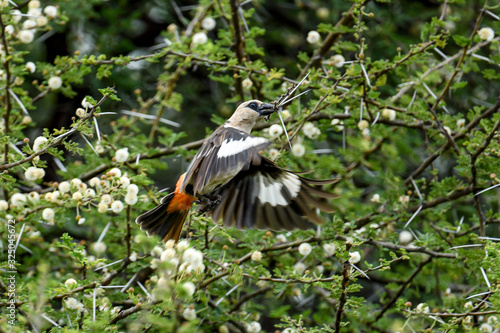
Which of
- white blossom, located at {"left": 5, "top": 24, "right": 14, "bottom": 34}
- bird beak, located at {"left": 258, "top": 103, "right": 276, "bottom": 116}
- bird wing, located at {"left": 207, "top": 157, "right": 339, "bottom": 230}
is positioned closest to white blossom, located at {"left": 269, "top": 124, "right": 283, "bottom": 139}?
bird beak, located at {"left": 258, "top": 103, "right": 276, "bottom": 116}

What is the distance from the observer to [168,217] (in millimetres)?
3326

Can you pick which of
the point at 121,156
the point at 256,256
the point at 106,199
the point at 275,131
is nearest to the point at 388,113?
the point at 275,131

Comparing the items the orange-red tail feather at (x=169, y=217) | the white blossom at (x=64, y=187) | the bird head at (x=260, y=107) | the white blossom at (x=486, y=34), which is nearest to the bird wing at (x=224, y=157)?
the orange-red tail feather at (x=169, y=217)

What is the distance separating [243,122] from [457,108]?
111 inches

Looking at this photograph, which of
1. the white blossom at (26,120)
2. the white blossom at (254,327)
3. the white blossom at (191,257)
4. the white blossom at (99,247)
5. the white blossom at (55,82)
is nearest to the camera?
the white blossom at (191,257)

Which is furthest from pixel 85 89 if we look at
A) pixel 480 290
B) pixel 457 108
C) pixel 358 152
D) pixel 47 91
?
pixel 480 290

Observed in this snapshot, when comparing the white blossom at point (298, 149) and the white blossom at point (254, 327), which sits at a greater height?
the white blossom at point (298, 149)

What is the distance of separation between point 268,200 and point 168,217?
58 cm

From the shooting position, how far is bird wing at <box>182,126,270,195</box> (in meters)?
2.66

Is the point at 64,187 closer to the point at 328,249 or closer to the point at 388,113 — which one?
the point at 328,249

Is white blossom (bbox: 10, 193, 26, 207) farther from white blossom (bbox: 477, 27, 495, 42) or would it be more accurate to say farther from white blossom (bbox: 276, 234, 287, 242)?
white blossom (bbox: 477, 27, 495, 42)

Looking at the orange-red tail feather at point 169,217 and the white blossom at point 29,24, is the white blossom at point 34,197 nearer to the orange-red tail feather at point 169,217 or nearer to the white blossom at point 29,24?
the orange-red tail feather at point 169,217

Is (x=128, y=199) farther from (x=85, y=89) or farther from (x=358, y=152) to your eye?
(x=85, y=89)

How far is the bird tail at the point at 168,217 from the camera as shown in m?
3.26
